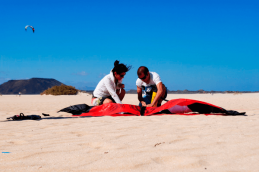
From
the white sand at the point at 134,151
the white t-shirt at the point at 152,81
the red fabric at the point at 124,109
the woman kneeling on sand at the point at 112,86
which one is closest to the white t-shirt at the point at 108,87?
the woman kneeling on sand at the point at 112,86

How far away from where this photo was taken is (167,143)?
2.20m

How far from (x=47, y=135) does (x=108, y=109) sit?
239 centimetres

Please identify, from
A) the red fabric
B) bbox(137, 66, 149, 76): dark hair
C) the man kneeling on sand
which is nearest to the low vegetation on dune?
the man kneeling on sand

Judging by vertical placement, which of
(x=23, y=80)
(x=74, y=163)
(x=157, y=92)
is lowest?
(x=74, y=163)

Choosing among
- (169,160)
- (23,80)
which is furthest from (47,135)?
(23,80)

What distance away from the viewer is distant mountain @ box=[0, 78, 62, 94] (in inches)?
1642

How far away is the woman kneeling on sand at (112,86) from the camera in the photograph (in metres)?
5.12

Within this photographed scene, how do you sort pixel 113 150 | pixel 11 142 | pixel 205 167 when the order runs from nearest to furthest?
1. pixel 205 167
2. pixel 113 150
3. pixel 11 142

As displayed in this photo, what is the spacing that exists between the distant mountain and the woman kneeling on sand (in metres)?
39.2

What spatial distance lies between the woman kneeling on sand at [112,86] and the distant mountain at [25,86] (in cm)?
3917

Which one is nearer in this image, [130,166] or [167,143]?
[130,166]

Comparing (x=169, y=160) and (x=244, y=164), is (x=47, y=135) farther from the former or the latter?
(x=244, y=164)

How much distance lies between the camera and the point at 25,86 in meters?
42.8

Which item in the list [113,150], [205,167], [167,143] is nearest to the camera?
[205,167]
